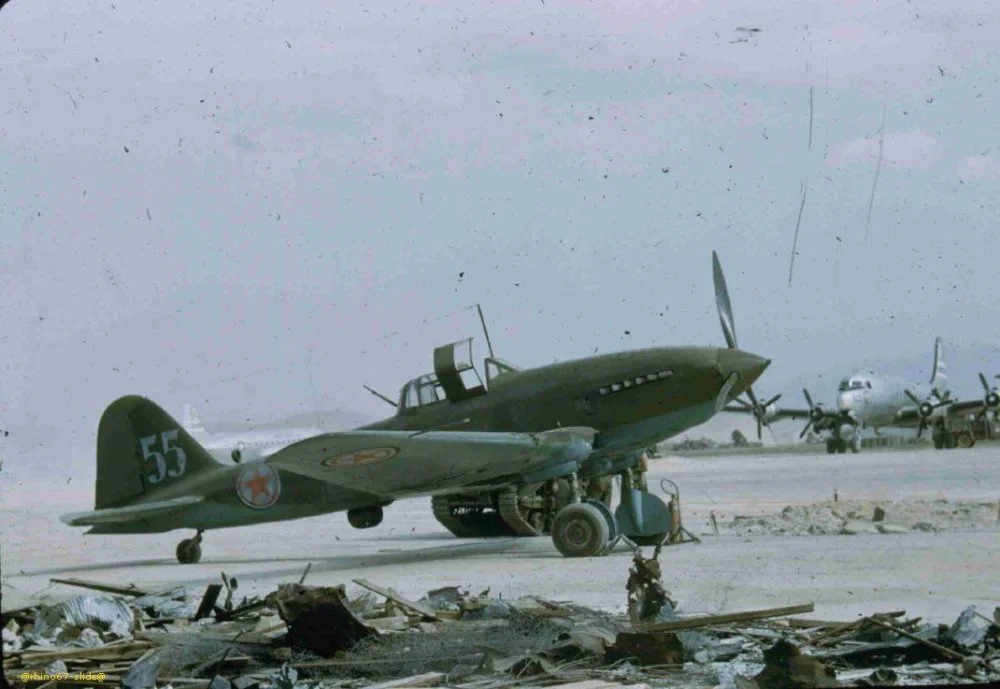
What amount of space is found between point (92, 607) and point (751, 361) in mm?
7588

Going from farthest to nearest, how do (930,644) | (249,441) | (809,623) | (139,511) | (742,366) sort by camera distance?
(249,441) < (139,511) < (742,366) < (809,623) < (930,644)

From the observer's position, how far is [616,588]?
35.3ft

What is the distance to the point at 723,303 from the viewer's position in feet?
51.2

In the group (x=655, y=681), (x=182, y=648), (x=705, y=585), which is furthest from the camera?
(x=705, y=585)

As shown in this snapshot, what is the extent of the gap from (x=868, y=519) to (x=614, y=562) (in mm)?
5472

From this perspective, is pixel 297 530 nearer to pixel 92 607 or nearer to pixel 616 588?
pixel 616 588

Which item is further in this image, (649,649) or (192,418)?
(192,418)

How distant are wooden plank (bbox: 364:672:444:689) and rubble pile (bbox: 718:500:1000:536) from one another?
358 inches

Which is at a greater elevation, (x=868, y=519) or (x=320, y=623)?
(x=320, y=623)

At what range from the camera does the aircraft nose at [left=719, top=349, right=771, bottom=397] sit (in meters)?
13.7

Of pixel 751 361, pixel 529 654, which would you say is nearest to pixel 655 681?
pixel 529 654

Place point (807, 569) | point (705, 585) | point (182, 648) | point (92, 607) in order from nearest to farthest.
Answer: point (182, 648)
point (92, 607)
point (705, 585)
point (807, 569)

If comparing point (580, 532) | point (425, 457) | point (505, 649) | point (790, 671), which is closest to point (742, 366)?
point (580, 532)

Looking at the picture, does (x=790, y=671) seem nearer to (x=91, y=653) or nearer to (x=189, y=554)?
(x=91, y=653)
